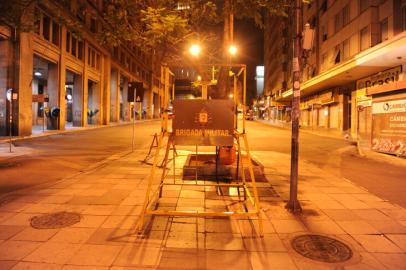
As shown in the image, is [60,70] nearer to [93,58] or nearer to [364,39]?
[93,58]

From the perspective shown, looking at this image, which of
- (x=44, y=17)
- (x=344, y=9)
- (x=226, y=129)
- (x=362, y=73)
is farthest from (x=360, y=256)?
(x=344, y=9)

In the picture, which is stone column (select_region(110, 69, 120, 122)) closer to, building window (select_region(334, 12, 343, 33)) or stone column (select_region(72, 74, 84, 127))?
stone column (select_region(72, 74, 84, 127))

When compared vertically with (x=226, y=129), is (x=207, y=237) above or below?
below

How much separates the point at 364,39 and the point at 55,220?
27.7m

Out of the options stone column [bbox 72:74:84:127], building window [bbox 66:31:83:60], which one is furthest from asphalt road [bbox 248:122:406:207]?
stone column [bbox 72:74:84:127]

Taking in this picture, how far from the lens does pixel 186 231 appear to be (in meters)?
5.09

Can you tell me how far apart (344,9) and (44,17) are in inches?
995

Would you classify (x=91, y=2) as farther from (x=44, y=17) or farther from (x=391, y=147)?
(x=391, y=147)

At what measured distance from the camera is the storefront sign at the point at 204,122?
535 cm

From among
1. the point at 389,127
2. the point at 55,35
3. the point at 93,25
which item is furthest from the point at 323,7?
the point at 55,35

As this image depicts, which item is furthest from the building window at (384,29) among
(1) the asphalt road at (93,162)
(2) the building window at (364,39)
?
(1) the asphalt road at (93,162)

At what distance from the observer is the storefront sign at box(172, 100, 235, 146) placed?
17.6ft

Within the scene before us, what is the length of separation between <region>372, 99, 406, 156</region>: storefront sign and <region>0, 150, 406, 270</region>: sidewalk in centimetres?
769

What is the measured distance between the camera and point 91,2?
105 ft
